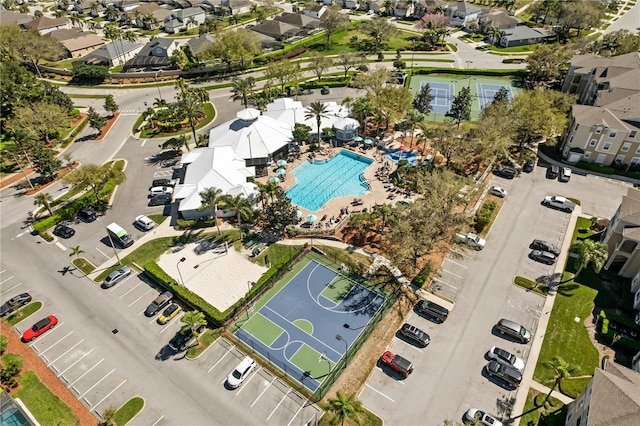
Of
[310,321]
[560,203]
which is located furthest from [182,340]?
[560,203]

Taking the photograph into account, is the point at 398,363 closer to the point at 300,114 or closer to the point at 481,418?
the point at 481,418

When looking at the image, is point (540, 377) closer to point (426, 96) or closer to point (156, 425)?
point (156, 425)

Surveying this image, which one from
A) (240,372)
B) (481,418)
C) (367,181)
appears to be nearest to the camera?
(481,418)

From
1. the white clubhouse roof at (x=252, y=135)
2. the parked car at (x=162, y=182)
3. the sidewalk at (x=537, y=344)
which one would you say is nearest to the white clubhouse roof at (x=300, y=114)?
the white clubhouse roof at (x=252, y=135)

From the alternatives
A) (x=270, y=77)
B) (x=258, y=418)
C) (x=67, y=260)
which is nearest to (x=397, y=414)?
(x=258, y=418)

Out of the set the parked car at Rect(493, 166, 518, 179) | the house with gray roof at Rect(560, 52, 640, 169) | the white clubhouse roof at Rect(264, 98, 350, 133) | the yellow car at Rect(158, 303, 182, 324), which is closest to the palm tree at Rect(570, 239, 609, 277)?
the parked car at Rect(493, 166, 518, 179)

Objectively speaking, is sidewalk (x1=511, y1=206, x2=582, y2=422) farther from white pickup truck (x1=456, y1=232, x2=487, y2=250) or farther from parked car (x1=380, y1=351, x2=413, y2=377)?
parked car (x1=380, y1=351, x2=413, y2=377)
